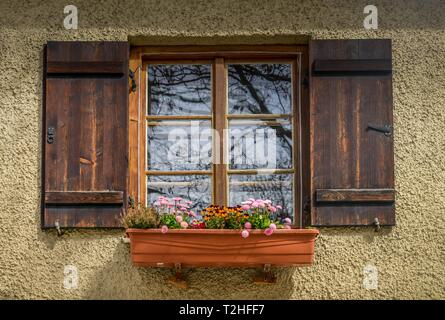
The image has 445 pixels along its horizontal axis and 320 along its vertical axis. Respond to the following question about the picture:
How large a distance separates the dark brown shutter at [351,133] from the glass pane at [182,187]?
77cm

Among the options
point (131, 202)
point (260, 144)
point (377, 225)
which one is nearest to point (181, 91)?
point (260, 144)

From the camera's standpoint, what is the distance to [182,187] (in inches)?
258

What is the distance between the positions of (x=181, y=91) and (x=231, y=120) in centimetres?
41

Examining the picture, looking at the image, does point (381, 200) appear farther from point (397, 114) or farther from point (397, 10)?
point (397, 10)

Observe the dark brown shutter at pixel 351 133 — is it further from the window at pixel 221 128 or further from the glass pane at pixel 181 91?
the glass pane at pixel 181 91

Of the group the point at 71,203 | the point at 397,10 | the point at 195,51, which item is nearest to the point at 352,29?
the point at 397,10

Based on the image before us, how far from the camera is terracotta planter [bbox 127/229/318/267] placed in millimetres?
5906

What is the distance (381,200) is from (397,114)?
0.62 m

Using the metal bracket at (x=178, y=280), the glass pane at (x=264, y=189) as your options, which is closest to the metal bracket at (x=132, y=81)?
the glass pane at (x=264, y=189)

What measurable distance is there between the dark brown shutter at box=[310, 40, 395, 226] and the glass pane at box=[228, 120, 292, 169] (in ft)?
0.94

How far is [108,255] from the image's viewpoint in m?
6.30

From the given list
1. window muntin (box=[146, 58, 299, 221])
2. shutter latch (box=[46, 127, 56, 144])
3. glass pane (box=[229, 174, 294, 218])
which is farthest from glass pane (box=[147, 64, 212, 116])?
shutter latch (box=[46, 127, 56, 144])

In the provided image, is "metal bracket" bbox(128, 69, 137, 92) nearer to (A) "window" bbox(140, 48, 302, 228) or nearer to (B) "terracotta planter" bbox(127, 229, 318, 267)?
(A) "window" bbox(140, 48, 302, 228)

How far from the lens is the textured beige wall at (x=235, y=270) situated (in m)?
6.27
